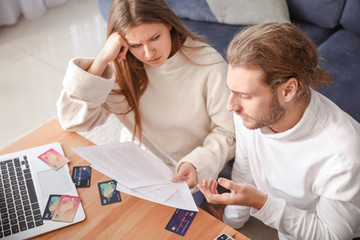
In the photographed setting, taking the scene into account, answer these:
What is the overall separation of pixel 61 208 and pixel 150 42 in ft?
2.03

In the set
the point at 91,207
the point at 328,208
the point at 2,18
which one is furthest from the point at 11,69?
the point at 328,208

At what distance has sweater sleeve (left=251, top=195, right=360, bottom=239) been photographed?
3.62 feet

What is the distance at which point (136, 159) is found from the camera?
1.25m

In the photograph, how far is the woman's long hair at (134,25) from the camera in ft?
4.02

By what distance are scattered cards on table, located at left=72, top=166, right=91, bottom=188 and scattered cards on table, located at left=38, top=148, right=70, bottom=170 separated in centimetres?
6

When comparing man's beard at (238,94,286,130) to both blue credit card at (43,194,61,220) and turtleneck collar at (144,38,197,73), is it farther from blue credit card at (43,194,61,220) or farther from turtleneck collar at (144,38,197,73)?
blue credit card at (43,194,61,220)

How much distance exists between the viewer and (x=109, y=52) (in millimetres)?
1295

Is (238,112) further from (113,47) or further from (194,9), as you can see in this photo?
(194,9)

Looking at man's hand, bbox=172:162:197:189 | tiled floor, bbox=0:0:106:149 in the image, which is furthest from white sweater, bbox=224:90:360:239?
tiled floor, bbox=0:0:106:149

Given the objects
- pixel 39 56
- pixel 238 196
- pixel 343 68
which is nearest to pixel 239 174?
pixel 238 196

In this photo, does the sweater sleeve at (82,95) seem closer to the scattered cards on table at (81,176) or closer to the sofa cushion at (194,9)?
the scattered cards on table at (81,176)

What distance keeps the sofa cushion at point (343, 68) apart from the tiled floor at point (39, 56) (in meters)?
1.71

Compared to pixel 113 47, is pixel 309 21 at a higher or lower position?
lower

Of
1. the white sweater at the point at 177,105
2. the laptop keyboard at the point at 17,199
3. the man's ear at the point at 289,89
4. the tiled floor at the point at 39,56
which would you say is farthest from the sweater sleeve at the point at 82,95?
the tiled floor at the point at 39,56
